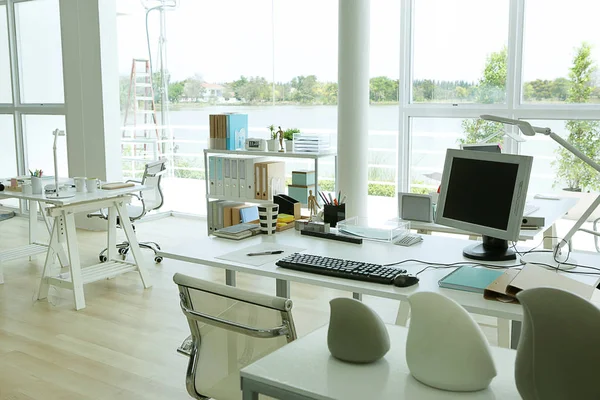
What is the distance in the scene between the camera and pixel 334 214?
3.28 metres

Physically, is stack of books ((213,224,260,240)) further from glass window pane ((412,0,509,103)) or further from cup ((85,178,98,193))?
glass window pane ((412,0,509,103))

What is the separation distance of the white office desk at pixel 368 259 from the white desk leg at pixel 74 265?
5.76 ft

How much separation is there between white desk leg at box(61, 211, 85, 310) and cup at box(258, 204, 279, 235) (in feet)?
6.07

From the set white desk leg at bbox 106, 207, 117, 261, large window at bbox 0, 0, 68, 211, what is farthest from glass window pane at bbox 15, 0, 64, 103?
white desk leg at bbox 106, 207, 117, 261

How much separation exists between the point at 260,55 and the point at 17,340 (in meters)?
4.17

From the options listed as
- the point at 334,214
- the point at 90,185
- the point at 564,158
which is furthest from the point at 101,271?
the point at 564,158

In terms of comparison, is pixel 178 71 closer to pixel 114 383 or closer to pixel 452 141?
pixel 452 141

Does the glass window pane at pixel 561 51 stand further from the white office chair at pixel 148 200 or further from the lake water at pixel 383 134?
the white office chair at pixel 148 200

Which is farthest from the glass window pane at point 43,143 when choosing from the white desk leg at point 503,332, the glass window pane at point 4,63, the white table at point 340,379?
the white table at point 340,379

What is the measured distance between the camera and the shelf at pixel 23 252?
5205 millimetres

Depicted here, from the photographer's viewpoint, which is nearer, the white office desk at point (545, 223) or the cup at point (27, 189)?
the white office desk at point (545, 223)

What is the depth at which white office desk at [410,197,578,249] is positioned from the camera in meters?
3.45

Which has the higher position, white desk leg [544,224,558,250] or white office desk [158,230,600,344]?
white office desk [158,230,600,344]

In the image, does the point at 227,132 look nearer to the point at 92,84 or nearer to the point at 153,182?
the point at 153,182
